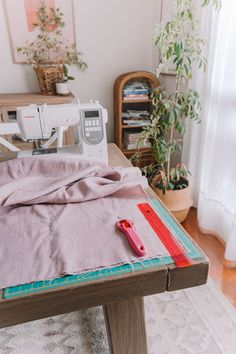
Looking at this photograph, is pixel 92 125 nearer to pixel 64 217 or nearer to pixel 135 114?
pixel 64 217

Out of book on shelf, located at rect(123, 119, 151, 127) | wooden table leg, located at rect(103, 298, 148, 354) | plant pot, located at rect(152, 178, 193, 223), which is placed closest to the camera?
wooden table leg, located at rect(103, 298, 148, 354)

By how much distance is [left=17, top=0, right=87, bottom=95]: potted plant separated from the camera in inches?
92.2

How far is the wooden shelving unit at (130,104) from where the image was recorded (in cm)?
254

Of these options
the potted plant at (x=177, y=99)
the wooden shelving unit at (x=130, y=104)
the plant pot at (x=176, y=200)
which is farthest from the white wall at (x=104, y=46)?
the plant pot at (x=176, y=200)

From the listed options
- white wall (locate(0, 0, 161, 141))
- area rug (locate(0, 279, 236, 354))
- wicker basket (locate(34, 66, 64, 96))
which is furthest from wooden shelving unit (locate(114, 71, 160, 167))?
area rug (locate(0, 279, 236, 354))

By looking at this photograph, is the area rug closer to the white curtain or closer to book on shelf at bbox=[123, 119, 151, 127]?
the white curtain

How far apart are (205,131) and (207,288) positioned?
3.62 feet

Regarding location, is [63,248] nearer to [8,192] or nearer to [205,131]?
[8,192]

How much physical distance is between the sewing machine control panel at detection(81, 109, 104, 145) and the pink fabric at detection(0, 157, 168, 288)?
166 millimetres

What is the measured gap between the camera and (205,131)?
202 centimetres

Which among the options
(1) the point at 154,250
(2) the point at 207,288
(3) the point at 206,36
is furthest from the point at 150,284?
(3) the point at 206,36

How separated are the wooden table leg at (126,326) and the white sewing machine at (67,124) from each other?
66cm

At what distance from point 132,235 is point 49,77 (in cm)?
198

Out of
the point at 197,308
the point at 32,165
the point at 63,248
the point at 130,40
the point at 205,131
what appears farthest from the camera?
the point at 130,40
